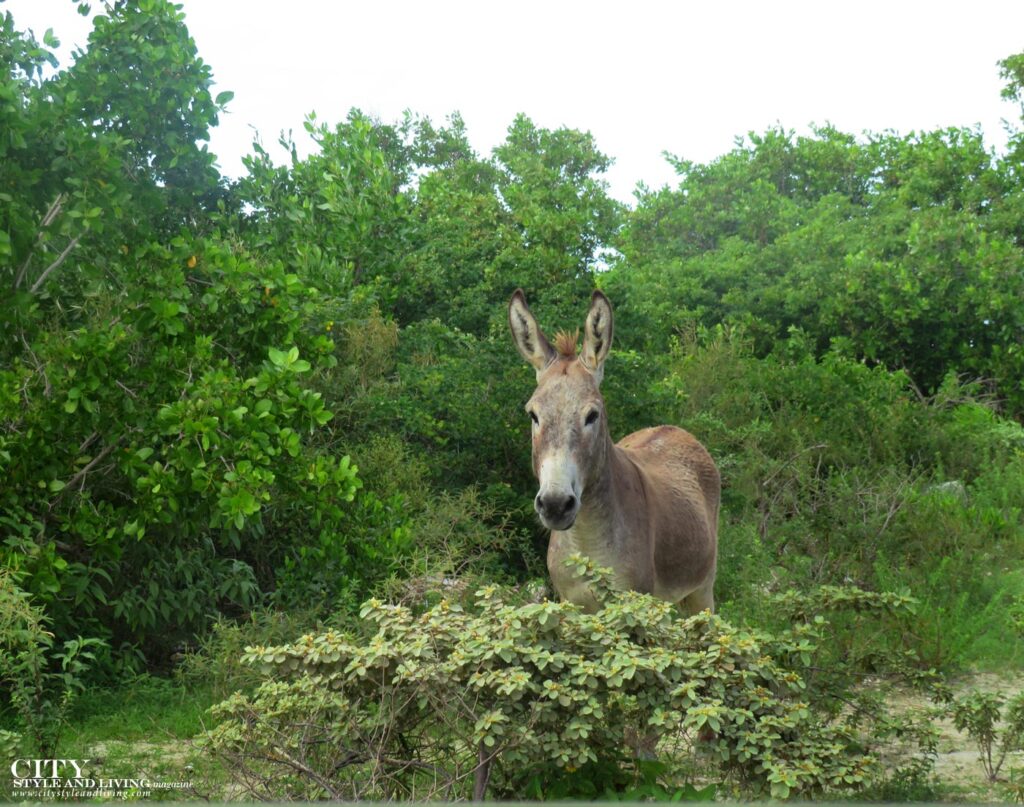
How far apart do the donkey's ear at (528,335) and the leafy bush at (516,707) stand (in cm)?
160

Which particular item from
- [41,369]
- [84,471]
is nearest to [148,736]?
[84,471]

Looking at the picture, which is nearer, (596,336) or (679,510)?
(596,336)

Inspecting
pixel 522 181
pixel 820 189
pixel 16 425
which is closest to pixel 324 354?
pixel 16 425

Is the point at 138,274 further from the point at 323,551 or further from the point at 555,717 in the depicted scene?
the point at 555,717

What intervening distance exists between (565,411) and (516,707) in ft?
5.49

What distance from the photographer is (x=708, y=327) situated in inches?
792

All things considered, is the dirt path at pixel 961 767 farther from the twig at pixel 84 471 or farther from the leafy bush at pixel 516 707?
the twig at pixel 84 471

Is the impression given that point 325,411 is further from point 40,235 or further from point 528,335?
point 40,235

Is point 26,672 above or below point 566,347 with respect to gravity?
below

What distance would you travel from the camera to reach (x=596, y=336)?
5.93 meters

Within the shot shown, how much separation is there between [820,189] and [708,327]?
307 inches

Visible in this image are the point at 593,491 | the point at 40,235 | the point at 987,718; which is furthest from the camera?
the point at 40,235

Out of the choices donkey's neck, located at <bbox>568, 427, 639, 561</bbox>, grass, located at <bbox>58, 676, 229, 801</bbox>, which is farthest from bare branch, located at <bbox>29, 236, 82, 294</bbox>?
donkey's neck, located at <bbox>568, 427, 639, 561</bbox>

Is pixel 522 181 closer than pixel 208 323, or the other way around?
pixel 208 323
